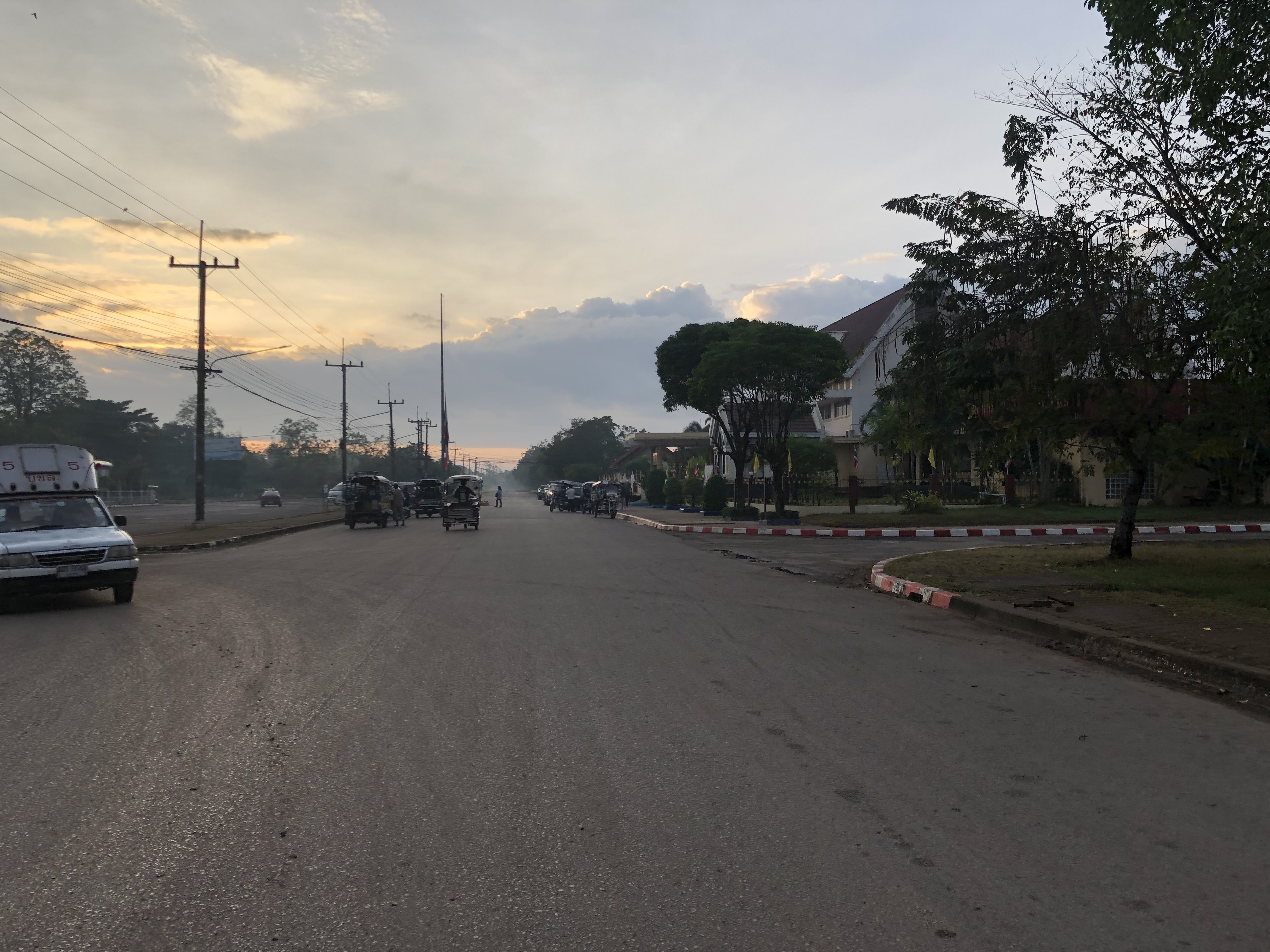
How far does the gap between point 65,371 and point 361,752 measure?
9033 cm

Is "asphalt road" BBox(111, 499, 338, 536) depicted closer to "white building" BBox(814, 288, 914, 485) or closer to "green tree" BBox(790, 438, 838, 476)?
"green tree" BBox(790, 438, 838, 476)

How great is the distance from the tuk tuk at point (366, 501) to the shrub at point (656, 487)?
18.6 metres

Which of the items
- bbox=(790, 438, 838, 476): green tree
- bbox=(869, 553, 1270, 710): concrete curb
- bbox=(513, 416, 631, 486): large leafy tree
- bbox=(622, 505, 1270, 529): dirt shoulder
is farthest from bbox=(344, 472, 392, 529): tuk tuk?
bbox=(513, 416, 631, 486): large leafy tree

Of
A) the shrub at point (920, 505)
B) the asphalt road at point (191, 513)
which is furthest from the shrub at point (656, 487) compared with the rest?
the shrub at point (920, 505)

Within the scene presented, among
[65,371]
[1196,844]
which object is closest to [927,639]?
[1196,844]

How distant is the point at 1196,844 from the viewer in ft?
13.3

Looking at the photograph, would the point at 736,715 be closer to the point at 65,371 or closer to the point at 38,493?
the point at 38,493

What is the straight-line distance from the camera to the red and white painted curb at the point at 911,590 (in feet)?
40.1

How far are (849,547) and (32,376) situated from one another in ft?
266

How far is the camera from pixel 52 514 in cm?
1302

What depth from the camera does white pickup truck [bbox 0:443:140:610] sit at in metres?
11.5

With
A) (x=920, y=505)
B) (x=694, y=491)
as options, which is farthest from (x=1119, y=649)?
(x=694, y=491)

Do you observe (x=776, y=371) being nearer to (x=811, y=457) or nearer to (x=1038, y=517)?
(x=1038, y=517)

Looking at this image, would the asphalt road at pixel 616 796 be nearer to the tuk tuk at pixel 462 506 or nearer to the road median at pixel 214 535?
the road median at pixel 214 535
